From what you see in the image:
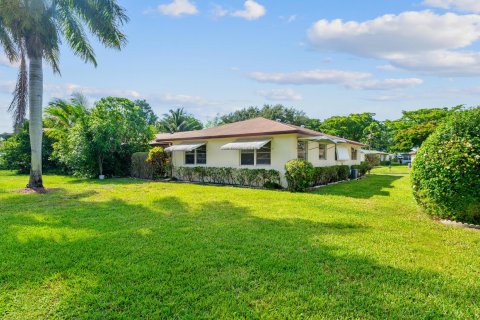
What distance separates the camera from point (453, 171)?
8.10 meters

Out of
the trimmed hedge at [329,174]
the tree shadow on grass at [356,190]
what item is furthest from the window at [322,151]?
the tree shadow on grass at [356,190]

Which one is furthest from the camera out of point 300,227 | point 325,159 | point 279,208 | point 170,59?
point 325,159

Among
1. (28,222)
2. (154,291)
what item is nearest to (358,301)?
(154,291)

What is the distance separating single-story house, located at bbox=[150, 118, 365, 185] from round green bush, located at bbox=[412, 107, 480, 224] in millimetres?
8096

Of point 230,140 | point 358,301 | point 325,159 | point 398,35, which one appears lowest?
point 358,301

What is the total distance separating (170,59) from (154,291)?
53.9 feet

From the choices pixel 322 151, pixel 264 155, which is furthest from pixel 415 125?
pixel 264 155

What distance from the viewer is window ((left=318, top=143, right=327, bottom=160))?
21.1 m

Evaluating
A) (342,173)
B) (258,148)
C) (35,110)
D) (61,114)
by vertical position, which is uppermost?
(61,114)

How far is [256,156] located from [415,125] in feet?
172

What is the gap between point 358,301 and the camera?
4051mm

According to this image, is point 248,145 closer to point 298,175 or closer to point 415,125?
point 298,175

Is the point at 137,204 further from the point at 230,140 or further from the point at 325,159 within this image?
the point at 325,159

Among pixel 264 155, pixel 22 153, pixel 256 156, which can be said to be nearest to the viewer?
pixel 264 155
